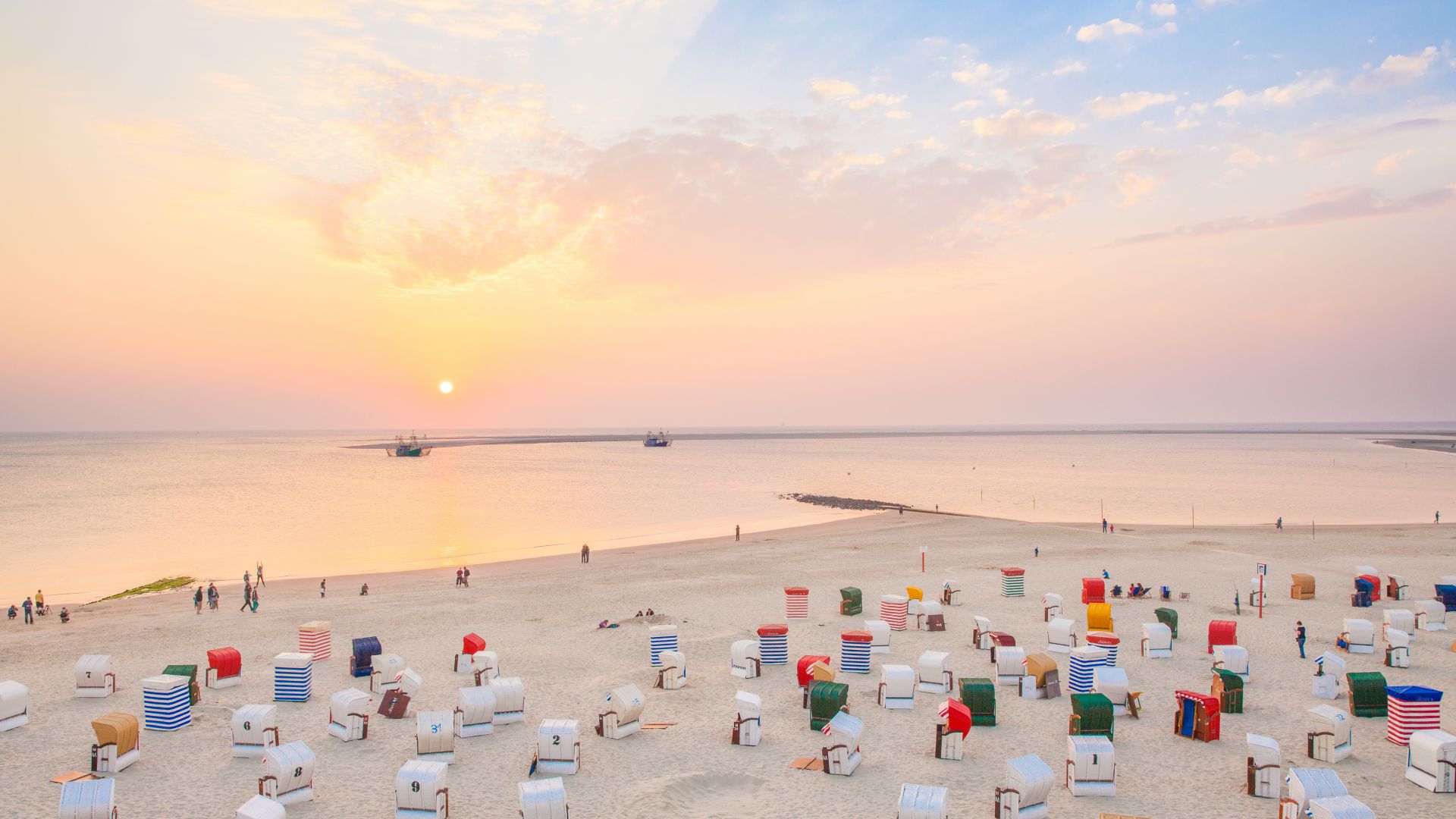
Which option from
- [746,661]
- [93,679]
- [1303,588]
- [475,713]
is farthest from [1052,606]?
[93,679]

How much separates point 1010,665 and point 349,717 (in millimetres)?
16137

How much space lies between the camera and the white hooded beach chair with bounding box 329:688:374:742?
17594mm

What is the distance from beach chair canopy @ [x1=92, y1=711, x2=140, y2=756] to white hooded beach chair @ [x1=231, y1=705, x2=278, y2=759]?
72.9 inches

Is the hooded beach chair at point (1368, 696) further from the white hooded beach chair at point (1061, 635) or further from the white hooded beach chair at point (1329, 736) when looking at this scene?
the white hooded beach chair at point (1061, 635)

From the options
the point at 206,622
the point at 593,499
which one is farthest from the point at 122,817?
the point at 593,499

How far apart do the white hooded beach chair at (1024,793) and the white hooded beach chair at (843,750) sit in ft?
9.51

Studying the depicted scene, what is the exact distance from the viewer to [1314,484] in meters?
93.4

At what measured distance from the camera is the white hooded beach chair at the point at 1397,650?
2258 centimetres

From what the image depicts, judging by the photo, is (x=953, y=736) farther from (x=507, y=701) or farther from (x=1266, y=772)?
(x=507, y=701)

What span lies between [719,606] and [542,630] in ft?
23.4

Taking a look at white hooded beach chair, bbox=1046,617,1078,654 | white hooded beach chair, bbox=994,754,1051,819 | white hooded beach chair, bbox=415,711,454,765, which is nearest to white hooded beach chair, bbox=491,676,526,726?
white hooded beach chair, bbox=415,711,454,765

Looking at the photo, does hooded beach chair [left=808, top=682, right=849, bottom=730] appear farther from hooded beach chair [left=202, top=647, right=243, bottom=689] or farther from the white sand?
hooded beach chair [left=202, top=647, right=243, bottom=689]

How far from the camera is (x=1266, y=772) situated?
14.5 metres

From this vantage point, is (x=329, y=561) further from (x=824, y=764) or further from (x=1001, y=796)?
(x=1001, y=796)
